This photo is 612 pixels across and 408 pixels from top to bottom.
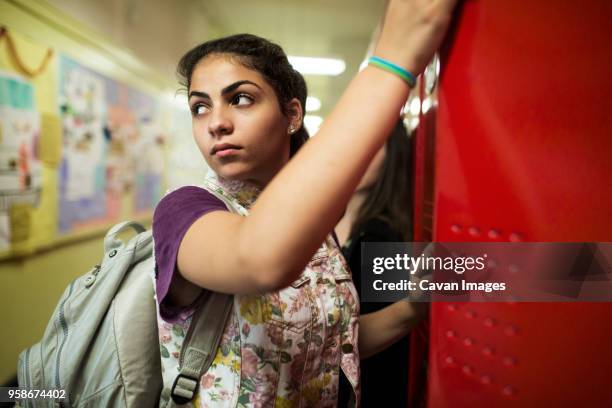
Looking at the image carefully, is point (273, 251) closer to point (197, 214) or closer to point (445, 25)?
point (197, 214)

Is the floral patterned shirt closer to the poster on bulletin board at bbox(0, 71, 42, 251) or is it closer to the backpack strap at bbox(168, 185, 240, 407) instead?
the backpack strap at bbox(168, 185, 240, 407)

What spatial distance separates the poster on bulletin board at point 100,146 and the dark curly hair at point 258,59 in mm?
1783

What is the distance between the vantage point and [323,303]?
0.61 metres

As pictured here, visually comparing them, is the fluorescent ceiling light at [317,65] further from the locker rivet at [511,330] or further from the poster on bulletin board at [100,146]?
the locker rivet at [511,330]

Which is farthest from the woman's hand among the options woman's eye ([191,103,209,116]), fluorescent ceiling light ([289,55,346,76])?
fluorescent ceiling light ([289,55,346,76])

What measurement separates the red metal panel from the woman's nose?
285 millimetres

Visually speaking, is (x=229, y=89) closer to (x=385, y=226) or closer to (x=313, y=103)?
(x=385, y=226)

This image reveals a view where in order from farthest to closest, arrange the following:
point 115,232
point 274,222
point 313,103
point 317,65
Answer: point 313,103 → point 317,65 → point 115,232 → point 274,222

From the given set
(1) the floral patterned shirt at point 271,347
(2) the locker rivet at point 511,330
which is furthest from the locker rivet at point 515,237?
(1) the floral patterned shirt at point 271,347

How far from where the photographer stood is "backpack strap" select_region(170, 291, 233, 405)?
0.54 m

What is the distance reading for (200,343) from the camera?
1.78 ft

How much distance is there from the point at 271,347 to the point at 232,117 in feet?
1.13

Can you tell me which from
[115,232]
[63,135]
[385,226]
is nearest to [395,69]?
[115,232]

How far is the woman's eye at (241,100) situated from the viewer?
57 centimetres
